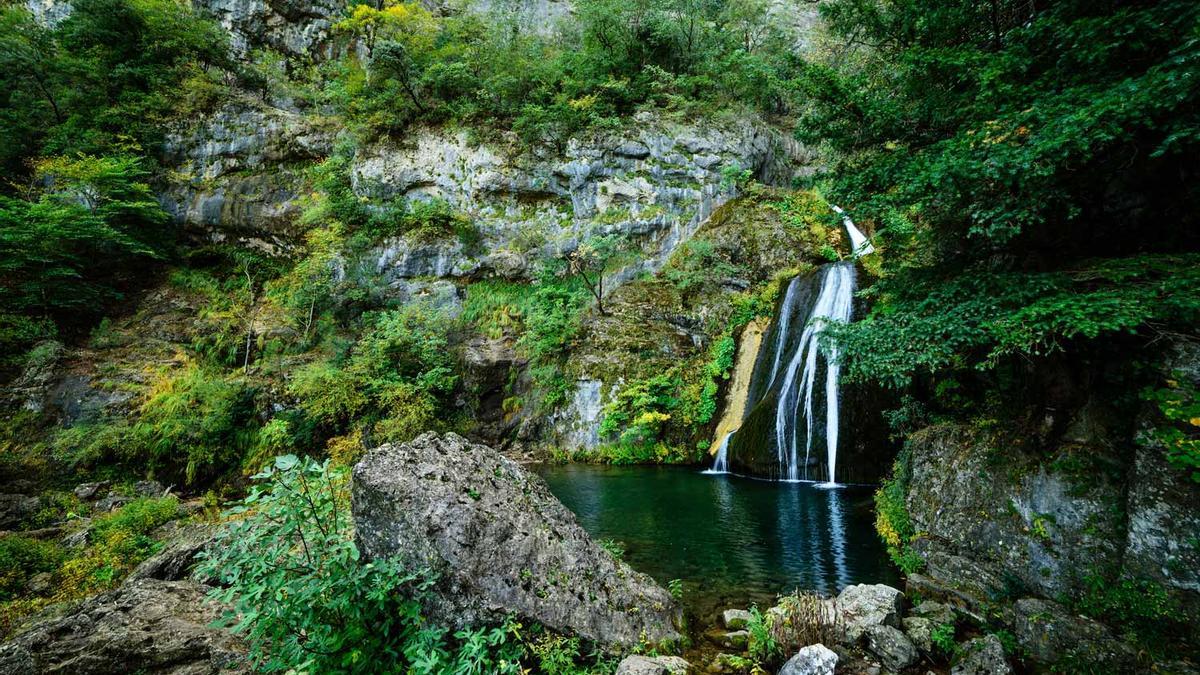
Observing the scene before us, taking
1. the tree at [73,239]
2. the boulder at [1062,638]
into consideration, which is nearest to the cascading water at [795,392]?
the boulder at [1062,638]

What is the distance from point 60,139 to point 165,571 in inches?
853

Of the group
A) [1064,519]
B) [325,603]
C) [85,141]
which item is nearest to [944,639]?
[1064,519]

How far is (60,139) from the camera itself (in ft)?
54.0

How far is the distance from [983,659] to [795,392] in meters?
8.07

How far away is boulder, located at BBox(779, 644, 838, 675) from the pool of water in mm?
1487

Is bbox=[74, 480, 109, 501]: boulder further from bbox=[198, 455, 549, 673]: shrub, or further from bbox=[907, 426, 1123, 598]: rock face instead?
bbox=[907, 426, 1123, 598]: rock face

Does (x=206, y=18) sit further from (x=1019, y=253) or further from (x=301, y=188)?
(x=1019, y=253)

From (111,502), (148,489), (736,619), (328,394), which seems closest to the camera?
(736,619)

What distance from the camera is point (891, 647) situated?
11.5 feet

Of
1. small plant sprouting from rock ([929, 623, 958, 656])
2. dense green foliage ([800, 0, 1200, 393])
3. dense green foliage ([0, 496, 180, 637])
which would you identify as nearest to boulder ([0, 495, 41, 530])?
dense green foliage ([0, 496, 180, 637])

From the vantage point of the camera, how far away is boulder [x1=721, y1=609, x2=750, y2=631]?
419cm

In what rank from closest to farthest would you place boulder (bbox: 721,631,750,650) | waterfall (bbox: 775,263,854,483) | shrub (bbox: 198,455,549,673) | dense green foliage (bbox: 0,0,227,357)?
1. shrub (bbox: 198,455,549,673)
2. boulder (bbox: 721,631,750,650)
3. waterfall (bbox: 775,263,854,483)
4. dense green foliage (bbox: 0,0,227,357)

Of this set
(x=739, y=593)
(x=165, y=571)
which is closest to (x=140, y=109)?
(x=165, y=571)

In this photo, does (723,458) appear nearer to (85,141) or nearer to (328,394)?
(328,394)
